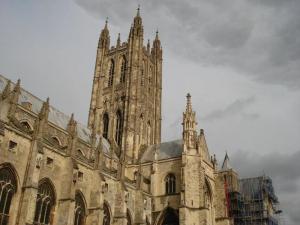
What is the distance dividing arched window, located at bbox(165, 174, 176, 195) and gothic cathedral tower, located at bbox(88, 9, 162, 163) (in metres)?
5.47

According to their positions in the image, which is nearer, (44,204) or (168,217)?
(44,204)

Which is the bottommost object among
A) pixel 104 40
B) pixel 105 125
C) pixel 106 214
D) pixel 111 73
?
pixel 106 214

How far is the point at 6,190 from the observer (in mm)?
22547

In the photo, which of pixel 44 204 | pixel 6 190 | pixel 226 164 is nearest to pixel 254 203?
pixel 226 164

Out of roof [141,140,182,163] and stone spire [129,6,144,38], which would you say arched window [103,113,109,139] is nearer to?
roof [141,140,182,163]

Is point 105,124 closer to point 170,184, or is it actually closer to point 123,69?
point 123,69

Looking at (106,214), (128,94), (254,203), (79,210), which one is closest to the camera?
(79,210)

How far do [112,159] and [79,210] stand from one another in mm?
11166

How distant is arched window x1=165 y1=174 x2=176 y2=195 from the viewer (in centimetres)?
3759

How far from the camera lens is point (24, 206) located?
2238cm

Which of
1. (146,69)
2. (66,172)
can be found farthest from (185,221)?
(146,69)

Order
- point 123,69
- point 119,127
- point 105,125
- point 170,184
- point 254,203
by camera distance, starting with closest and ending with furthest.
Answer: point 170,184 → point 254,203 → point 119,127 → point 105,125 → point 123,69

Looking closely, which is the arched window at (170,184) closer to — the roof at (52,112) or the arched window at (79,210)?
the roof at (52,112)

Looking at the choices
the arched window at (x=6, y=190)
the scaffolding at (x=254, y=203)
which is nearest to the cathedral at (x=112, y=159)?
the arched window at (x=6, y=190)
